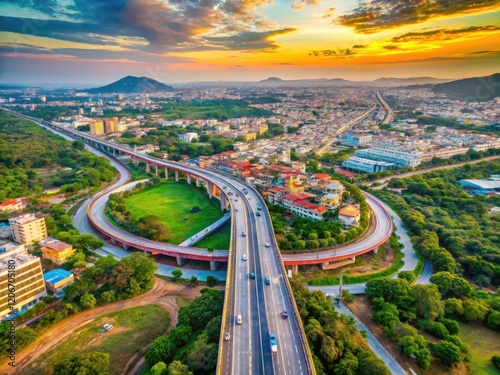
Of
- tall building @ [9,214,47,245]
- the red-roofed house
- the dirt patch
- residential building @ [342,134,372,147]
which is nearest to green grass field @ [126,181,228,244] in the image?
the red-roofed house

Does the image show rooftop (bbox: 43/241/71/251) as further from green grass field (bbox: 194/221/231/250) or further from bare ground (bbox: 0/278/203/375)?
green grass field (bbox: 194/221/231/250)

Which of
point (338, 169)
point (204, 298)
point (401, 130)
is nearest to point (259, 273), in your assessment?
point (204, 298)

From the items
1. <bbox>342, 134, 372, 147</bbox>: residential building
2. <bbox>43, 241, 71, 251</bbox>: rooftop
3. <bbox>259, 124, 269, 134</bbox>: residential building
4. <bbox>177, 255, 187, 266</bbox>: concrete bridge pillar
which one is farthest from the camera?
<bbox>259, 124, 269, 134</bbox>: residential building

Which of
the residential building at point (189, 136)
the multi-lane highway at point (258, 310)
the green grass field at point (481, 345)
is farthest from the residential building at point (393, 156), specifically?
the green grass field at point (481, 345)

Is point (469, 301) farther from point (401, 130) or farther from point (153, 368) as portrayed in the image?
point (401, 130)

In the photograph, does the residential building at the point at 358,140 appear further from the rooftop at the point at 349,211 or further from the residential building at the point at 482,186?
the rooftop at the point at 349,211

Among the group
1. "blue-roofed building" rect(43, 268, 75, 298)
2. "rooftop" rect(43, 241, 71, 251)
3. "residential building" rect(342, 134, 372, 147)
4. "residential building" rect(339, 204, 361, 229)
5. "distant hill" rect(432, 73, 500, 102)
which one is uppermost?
"distant hill" rect(432, 73, 500, 102)

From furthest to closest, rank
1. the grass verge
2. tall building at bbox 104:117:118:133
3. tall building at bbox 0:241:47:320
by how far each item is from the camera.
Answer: tall building at bbox 104:117:118:133 → the grass verge → tall building at bbox 0:241:47:320
